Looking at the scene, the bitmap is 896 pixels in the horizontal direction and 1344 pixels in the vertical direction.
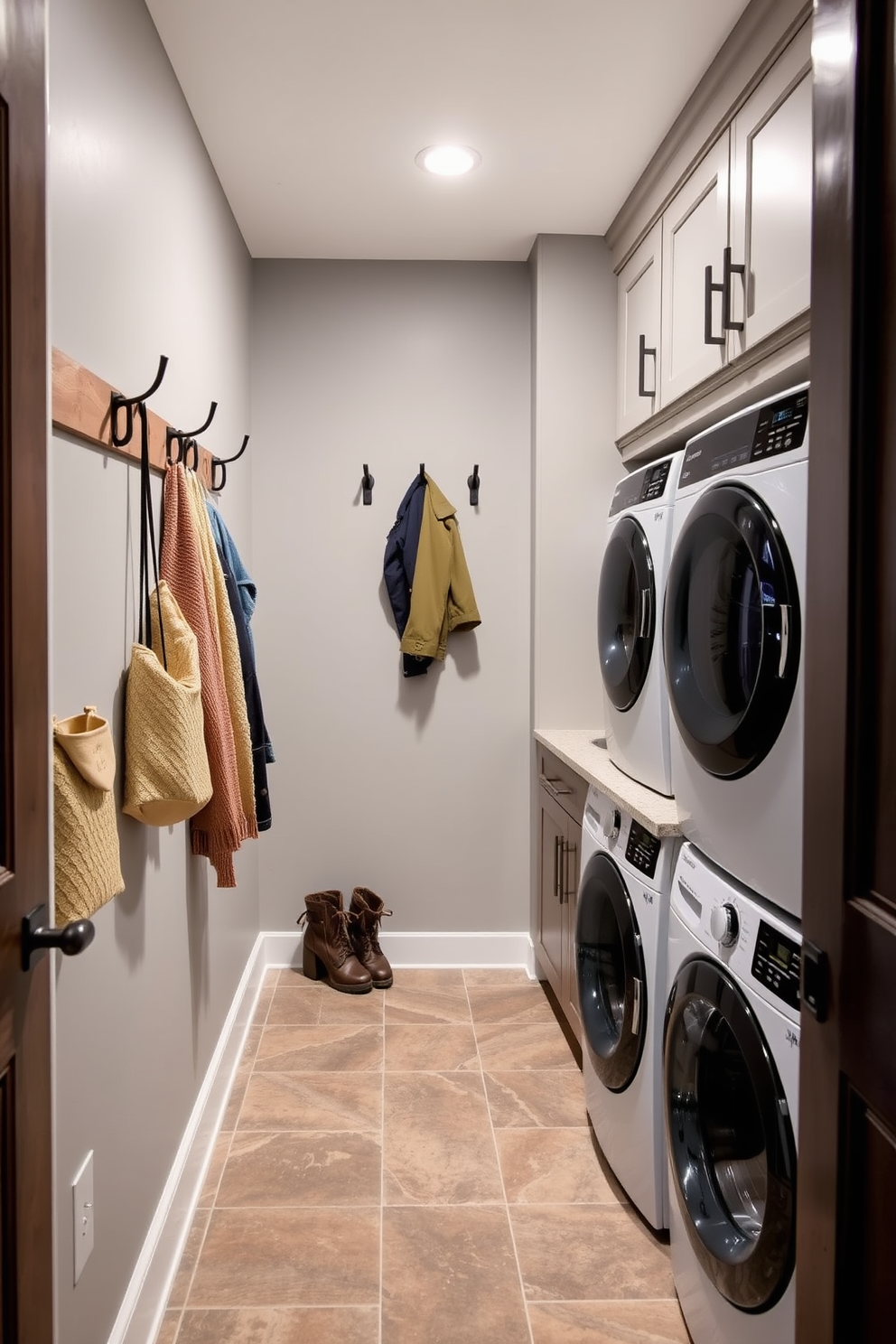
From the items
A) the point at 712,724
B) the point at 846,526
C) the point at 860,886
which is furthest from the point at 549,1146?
the point at 846,526

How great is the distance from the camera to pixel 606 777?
83.8 inches

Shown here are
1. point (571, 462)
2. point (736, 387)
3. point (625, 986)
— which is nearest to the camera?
point (625, 986)

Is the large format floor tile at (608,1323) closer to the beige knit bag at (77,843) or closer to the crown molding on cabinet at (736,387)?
the beige knit bag at (77,843)

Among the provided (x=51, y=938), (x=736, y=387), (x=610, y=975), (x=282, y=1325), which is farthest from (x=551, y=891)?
(x=51, y=938)

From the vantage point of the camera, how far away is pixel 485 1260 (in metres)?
1.76

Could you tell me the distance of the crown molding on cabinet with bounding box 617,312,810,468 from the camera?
1.73 m

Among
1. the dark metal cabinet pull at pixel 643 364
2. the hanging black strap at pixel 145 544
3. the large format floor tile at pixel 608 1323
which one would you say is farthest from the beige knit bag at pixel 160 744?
the dark metal cabinet pull at pixel 643 364

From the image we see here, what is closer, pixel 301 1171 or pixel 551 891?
pixel 301 1171

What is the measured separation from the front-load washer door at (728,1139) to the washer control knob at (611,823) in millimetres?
452

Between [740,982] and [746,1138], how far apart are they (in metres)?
0.26

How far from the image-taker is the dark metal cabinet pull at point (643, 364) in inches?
98.7

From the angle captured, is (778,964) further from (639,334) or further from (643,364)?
(639,334)

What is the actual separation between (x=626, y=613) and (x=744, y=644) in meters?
0.75

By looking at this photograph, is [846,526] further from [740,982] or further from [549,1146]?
[549,1146]
